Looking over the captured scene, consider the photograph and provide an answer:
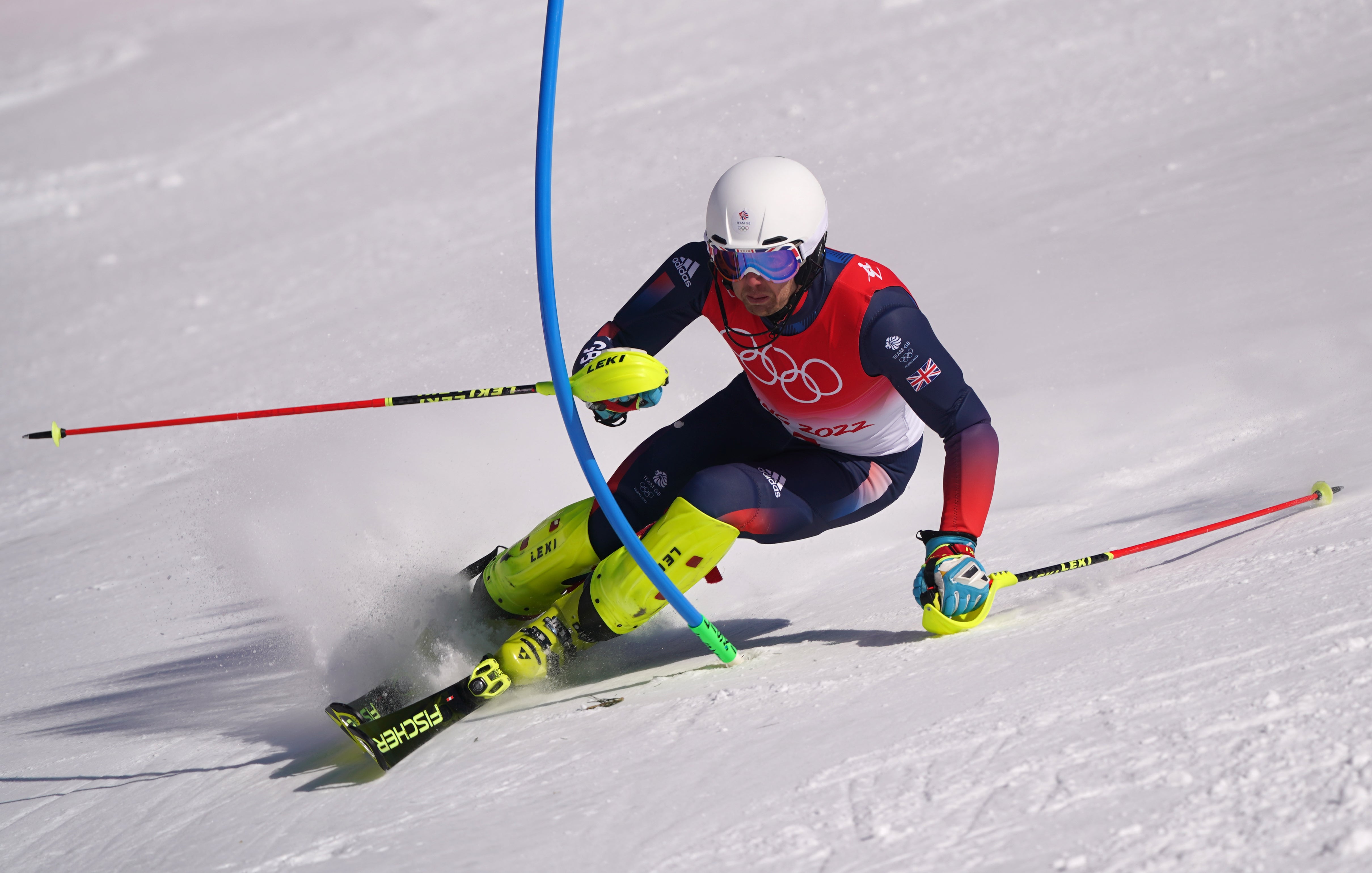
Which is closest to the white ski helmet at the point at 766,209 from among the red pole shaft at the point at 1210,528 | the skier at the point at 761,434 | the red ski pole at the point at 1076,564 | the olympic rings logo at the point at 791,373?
the skier at the point at 761,434

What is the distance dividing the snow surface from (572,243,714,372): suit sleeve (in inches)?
35.1

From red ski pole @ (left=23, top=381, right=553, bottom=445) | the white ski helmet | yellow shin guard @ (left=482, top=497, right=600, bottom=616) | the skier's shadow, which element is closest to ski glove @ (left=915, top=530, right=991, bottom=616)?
the skier's shadow

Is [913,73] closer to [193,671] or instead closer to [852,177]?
[852,177]

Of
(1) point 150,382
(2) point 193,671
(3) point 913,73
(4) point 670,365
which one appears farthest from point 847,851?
(3) point 913,73

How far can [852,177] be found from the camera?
10.5 metres

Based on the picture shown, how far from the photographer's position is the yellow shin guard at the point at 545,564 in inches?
134

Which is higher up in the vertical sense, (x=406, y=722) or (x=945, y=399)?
(x=945, y=399)

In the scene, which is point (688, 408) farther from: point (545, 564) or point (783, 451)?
point (545, 564)

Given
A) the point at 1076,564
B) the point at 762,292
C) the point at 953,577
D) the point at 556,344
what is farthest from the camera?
the point at 1076,564

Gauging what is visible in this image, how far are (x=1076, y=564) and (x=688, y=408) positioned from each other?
3376mm

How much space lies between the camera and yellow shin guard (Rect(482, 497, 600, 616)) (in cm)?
340

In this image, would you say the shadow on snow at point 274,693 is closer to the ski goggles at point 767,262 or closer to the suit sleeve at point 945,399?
the suit sleeve at point 945,399

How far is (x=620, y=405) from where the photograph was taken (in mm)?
3154

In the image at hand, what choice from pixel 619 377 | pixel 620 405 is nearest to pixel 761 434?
pixel 620 405
